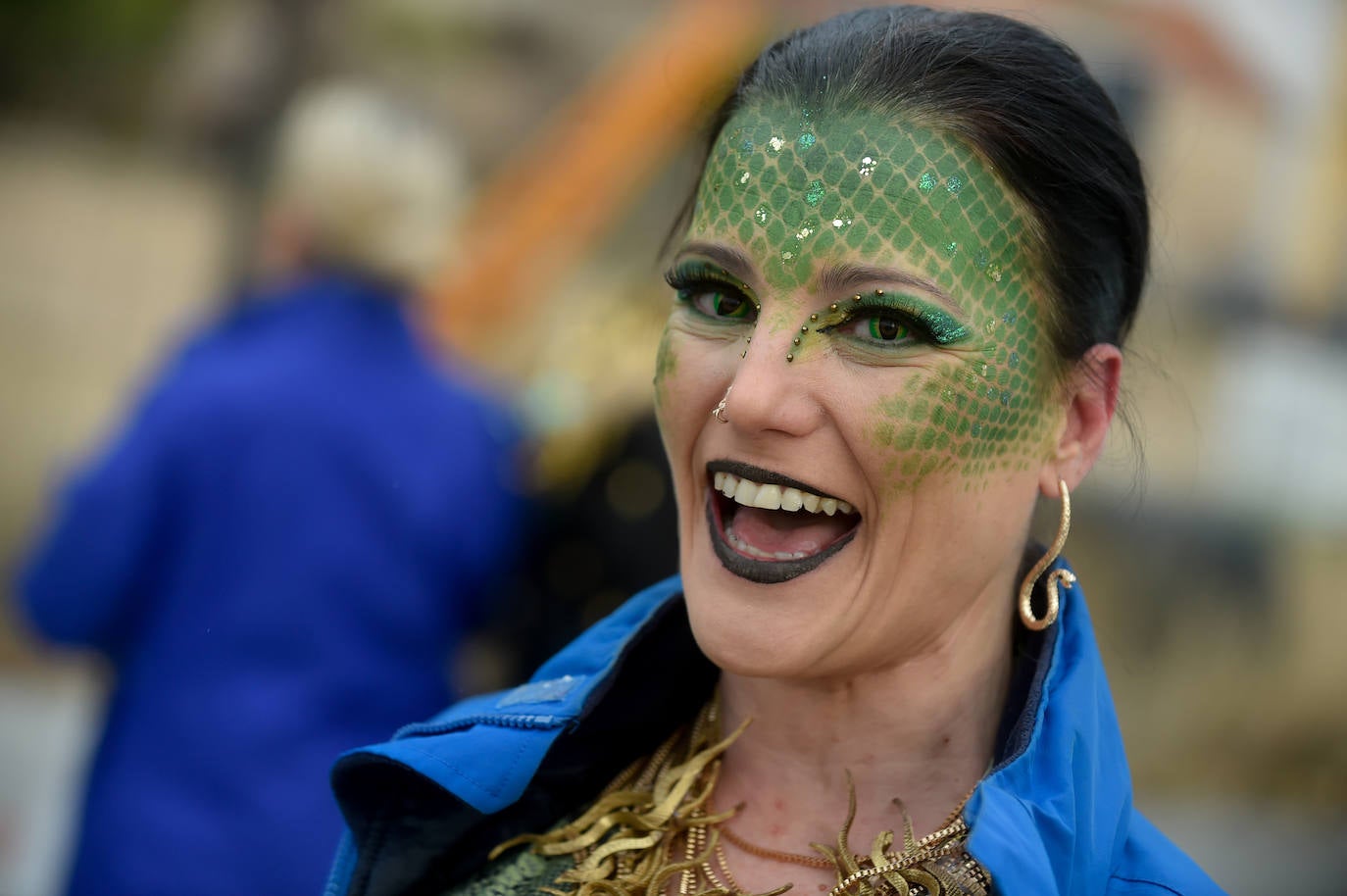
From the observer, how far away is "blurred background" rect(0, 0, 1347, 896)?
258 inches

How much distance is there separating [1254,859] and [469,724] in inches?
186

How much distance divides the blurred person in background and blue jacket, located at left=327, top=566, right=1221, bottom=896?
1.05m

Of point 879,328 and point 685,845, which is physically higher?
point 879,328

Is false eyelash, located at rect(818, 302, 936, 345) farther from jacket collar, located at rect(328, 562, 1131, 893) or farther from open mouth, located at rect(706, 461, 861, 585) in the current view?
jacket collar, located at rect(328, 562, 1131, 893)

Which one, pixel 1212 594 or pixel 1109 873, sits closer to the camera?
pixel 1109 873

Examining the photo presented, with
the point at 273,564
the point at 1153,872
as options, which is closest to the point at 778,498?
the point at 1153,872

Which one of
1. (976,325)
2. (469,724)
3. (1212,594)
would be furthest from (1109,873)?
(1212,594)

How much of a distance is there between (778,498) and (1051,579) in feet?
1.35

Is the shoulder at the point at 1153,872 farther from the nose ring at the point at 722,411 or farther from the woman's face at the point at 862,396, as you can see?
the nose ring at the point at 722,411

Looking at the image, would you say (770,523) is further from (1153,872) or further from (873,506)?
(1153,872)

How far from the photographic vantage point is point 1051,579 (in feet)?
5.91

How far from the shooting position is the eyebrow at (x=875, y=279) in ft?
5.39

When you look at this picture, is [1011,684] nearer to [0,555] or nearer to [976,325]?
[976,325]

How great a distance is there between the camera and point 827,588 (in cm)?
166
